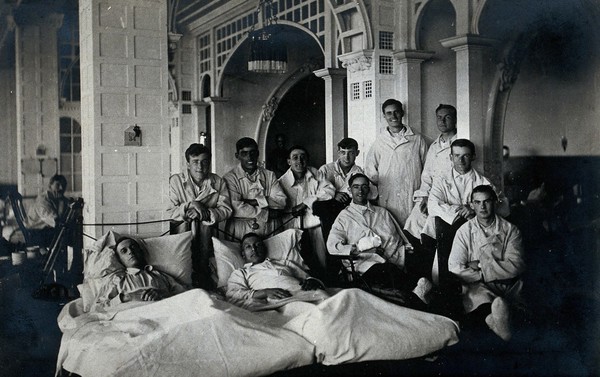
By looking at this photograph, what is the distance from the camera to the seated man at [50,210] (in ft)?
21.5

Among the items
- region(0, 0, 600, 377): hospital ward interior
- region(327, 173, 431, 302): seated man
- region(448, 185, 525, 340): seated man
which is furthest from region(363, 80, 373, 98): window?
region(448, 185, 525, 340): seated man

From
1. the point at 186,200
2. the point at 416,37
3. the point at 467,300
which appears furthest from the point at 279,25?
the point at 467,300

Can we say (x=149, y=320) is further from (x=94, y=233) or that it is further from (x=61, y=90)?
(x=61, y=90)

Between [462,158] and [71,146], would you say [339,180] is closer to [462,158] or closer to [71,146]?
[462,158]

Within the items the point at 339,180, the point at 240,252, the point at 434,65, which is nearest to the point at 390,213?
the point at 339,180

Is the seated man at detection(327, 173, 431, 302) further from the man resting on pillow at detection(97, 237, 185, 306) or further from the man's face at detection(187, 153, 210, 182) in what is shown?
the man resting on pillow at detection(97, 237, 185, 306)

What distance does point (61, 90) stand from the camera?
11688 millimetres

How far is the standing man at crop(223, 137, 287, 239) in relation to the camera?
545 cm

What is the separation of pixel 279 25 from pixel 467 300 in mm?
5910

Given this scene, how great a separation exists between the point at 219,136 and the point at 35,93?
348 centimetres

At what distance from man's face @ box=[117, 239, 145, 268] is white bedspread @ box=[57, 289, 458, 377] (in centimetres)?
50

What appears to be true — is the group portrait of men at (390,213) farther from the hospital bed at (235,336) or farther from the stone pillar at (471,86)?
the hospital bed at (235,336)

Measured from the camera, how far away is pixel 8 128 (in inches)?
399

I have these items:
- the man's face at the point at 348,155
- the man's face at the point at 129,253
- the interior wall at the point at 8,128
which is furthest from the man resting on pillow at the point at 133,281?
the interior wall at the point at 8,128
